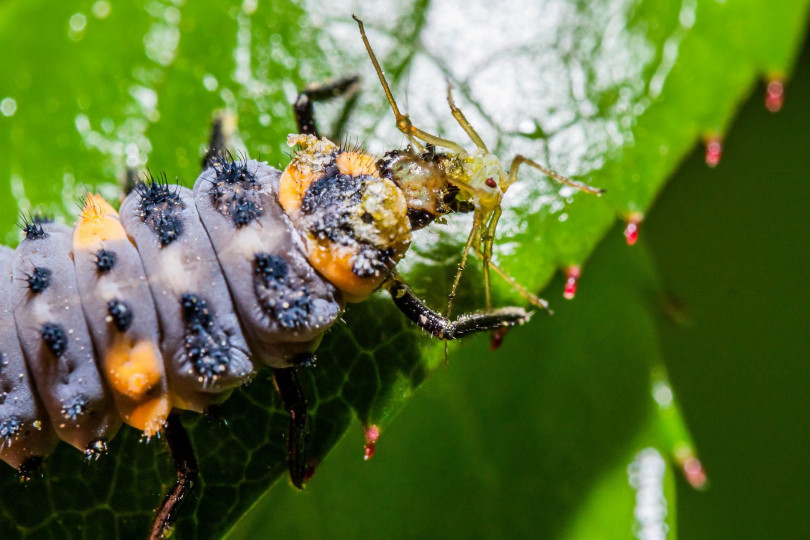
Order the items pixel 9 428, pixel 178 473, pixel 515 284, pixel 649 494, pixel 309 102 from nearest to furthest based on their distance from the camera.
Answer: pixel 9 428 < pixel 178 473 < pixel 515 284 < pixel 309 102 < pixel 649 494

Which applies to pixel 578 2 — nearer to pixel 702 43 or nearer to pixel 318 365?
pixel 702 43

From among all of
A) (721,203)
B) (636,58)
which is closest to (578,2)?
(636,58)

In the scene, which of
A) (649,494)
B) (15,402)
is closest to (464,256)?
(649,494)

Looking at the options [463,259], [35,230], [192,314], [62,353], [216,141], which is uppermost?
[216,141]

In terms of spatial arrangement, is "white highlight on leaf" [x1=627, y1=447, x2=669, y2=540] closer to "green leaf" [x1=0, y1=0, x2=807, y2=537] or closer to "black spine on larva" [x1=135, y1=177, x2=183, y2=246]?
"green leaf" [x1=0, y1=0, x2=807, y2=537]

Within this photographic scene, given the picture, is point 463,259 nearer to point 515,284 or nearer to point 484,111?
point 515,284

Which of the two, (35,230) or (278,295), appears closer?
(278,295)
